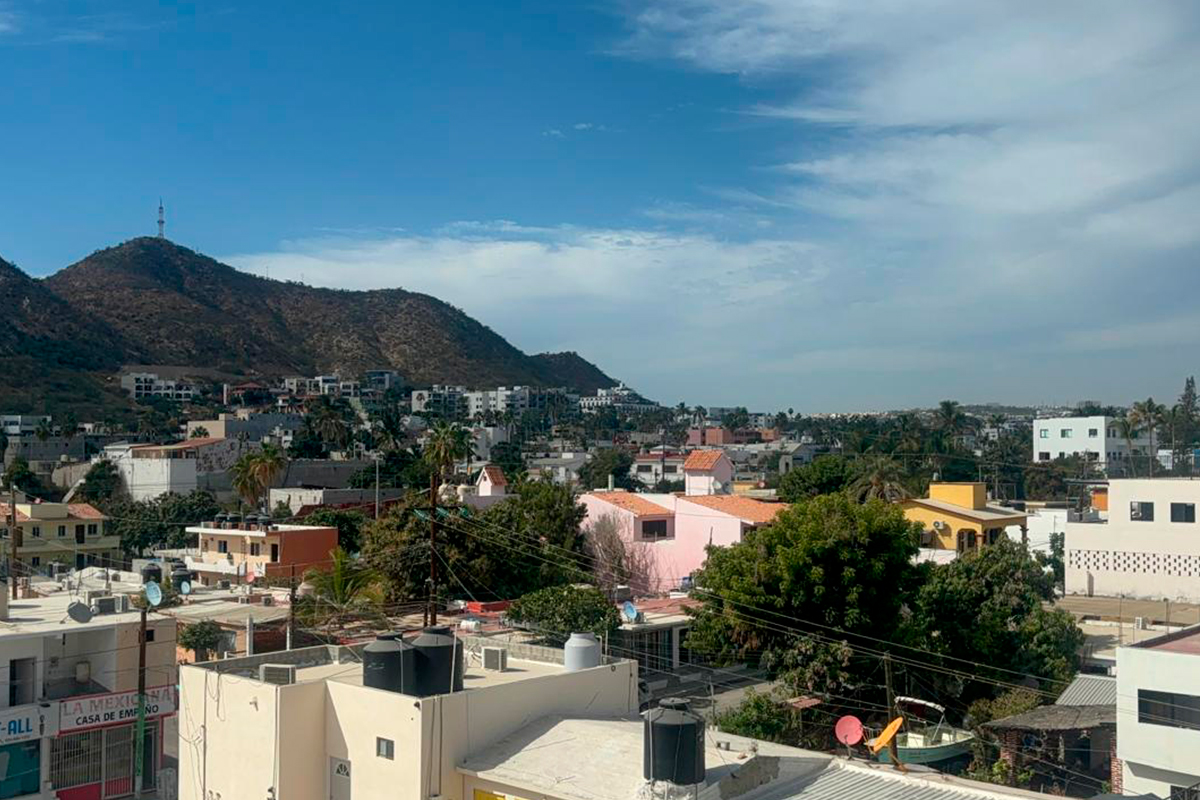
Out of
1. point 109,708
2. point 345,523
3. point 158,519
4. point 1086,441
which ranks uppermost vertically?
point 1086,441

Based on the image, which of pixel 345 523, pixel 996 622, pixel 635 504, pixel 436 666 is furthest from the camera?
pixel 345 523

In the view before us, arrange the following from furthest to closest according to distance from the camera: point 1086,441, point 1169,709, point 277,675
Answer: point 1086,441 → point 1169,709 → point 277,675

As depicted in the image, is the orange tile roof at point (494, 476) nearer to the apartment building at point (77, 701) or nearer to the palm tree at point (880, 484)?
the palm tree at point (880, 484)

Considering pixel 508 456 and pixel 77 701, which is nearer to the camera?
pixel 77 701

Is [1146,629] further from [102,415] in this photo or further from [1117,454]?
[102,415]

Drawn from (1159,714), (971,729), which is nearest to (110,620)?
(971,729)

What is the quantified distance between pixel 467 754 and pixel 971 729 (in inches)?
652

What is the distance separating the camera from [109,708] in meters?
28.1

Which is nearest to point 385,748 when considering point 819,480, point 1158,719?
point 1158,719

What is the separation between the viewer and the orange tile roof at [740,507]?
49.1 m

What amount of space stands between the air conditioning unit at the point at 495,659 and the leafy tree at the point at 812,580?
11.8 m

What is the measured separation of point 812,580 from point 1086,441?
93.1 meters

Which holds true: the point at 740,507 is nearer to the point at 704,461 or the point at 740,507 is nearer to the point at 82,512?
the point at 704,461

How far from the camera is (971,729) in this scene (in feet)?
90.0
